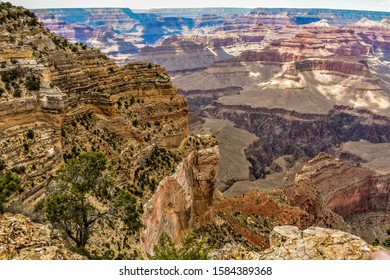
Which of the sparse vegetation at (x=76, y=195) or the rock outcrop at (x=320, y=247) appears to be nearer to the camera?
the rock outcrop at (x=320, y=247)

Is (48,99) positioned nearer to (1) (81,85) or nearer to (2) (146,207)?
(1) (81,85)

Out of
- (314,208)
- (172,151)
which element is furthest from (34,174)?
(314,208)

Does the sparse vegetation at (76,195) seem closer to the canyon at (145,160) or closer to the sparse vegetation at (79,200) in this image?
the sparse vegetation at (79,200)

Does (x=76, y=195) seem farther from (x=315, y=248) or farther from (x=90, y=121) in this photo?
(x=90, y=121)

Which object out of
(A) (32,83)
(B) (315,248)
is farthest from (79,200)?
(B) (315,248)

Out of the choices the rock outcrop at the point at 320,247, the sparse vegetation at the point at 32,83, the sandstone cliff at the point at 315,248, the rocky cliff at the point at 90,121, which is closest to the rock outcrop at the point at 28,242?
the rocky cliff at the point at 90,121

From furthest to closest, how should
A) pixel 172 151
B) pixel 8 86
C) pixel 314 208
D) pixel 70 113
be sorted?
pixel 314 208 → pixel 172 151 → pixel 70 113 → pixel 8 86

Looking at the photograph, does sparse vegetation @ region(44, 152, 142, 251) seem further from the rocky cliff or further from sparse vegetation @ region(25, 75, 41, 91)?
sparse vegetation @ region(25, 75, 41, 91)

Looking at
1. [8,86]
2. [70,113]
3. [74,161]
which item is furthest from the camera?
[70,113]
